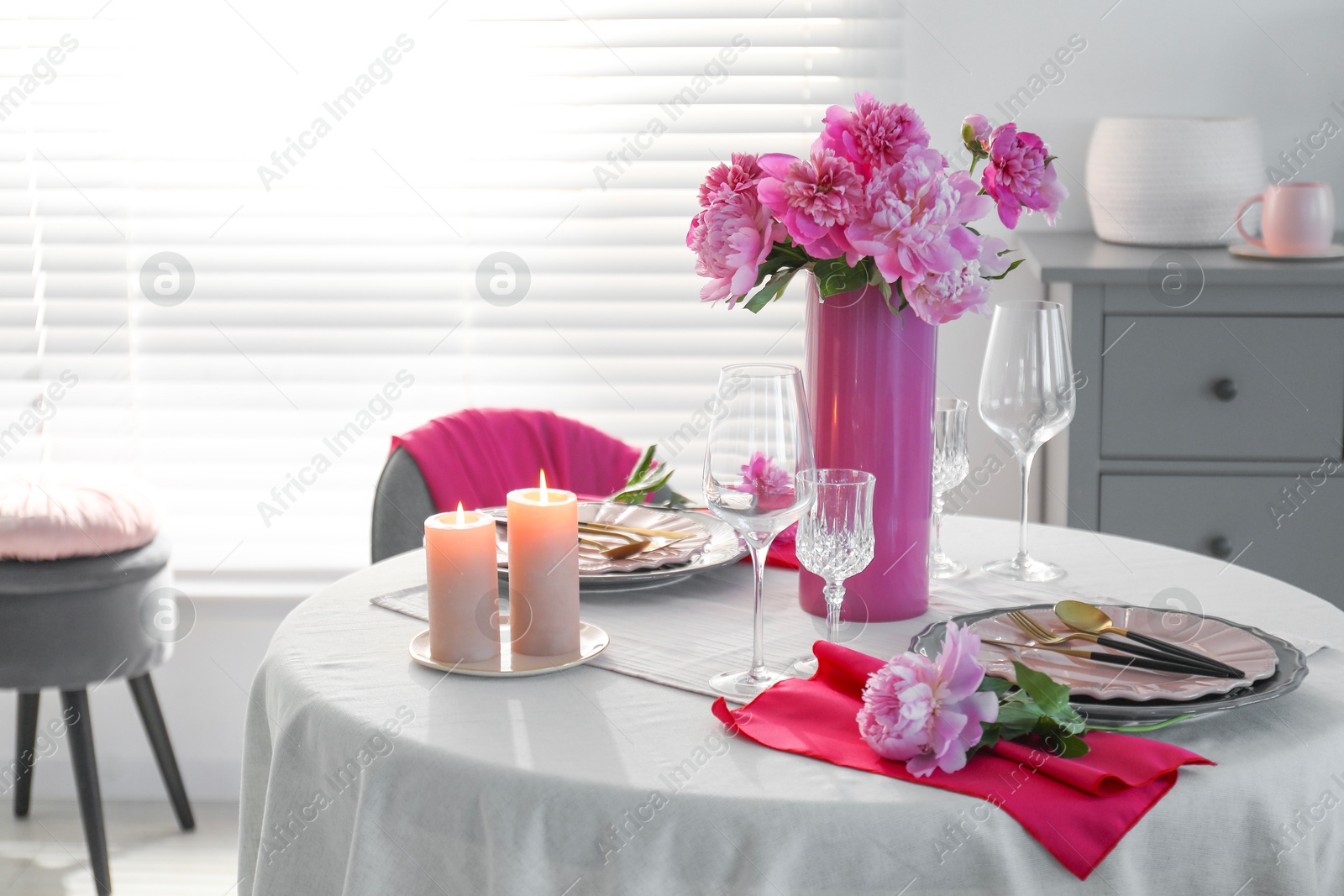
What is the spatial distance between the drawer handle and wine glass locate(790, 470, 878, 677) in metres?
1.27

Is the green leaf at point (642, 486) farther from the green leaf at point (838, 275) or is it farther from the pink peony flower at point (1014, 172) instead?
the pink peony flower at point (1014, 172)

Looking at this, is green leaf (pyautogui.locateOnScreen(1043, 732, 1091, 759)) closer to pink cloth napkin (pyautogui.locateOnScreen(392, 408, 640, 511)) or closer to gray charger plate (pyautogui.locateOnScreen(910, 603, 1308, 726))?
gray charger plate (pyautogui.locateOnScreen(910, 603, 1308, 726))

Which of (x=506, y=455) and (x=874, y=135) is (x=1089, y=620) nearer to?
(x=874, y=135)

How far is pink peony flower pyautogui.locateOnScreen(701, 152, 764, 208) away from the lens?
1.12 meters

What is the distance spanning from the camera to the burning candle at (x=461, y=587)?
1.08 m

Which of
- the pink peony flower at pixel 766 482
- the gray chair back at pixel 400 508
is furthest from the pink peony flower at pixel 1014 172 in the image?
the gray chair back at pixel 400 508

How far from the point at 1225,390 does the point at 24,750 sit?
2.46m

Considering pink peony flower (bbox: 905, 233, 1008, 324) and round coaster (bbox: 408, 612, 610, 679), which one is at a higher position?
pink peony flower (bbox: 905, 233, 1008, 324)

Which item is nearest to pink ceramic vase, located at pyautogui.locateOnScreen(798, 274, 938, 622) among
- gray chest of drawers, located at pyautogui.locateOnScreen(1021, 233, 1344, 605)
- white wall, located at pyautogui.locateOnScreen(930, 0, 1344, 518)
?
gray chest of drawers, located at pyautogui.locateOnScreen(1021, 233, 1344, 605)

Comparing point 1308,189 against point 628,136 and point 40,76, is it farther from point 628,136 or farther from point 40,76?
point 40,76

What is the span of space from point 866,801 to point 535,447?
49.3 inches

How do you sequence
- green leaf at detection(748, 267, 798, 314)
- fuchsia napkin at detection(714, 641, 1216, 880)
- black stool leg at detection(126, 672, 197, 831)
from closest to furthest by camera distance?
1. fuchsia napkin at detection(714, 641, 1216, 880)
2. green leaf at detection(748, 267, 798, 314)
3. black stool leg at detection(126, 672, 197, 831)

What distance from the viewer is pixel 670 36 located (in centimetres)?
256

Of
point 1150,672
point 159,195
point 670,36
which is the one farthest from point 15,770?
point 1150,672
